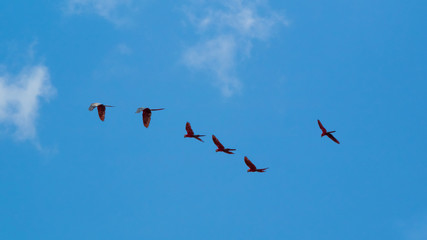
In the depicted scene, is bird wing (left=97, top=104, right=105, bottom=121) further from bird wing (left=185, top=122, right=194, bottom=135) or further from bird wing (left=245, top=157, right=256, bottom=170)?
bird wing (left=245, top=157, right=256, bottom=170)

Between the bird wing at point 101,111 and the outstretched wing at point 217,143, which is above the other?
the outstretched wing at point 217,143

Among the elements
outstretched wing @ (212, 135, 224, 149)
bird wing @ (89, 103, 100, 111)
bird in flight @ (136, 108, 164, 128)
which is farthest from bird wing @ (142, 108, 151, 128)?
outstretched wing @ (212, 135, 224, 149)

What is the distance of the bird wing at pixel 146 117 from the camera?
29828mm

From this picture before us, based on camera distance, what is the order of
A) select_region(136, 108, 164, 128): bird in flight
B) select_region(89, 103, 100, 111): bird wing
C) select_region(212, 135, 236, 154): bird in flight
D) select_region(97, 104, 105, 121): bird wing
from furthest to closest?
1. select_region(212, 135, 236, 154): bird in flight
2. select_region(97, 104, 105, 121): bird wing
3. select_region(89, 103, 100, 111): bird wing
4. select_region(136, 108, 164, 128): bird in flight

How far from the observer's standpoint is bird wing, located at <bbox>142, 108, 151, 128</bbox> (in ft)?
97.9

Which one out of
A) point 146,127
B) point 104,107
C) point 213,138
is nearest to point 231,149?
point 213,138

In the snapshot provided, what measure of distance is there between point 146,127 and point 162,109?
6.05ft

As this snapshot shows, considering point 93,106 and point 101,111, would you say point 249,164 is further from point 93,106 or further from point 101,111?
point 93,106

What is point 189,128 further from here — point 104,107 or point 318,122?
point 318,122

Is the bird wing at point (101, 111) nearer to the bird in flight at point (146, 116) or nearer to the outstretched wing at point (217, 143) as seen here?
the bird in flight at point (146, 116)

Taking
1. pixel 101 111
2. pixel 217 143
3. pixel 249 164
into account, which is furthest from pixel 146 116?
pixel 249 164

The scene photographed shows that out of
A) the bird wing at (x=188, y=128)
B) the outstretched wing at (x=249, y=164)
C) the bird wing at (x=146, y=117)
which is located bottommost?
the bird wing at (x=146, y=117)

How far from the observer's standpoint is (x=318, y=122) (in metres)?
35.7

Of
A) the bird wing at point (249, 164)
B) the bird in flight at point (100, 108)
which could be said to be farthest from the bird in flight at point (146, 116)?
the bird wing at point (249, 164)
